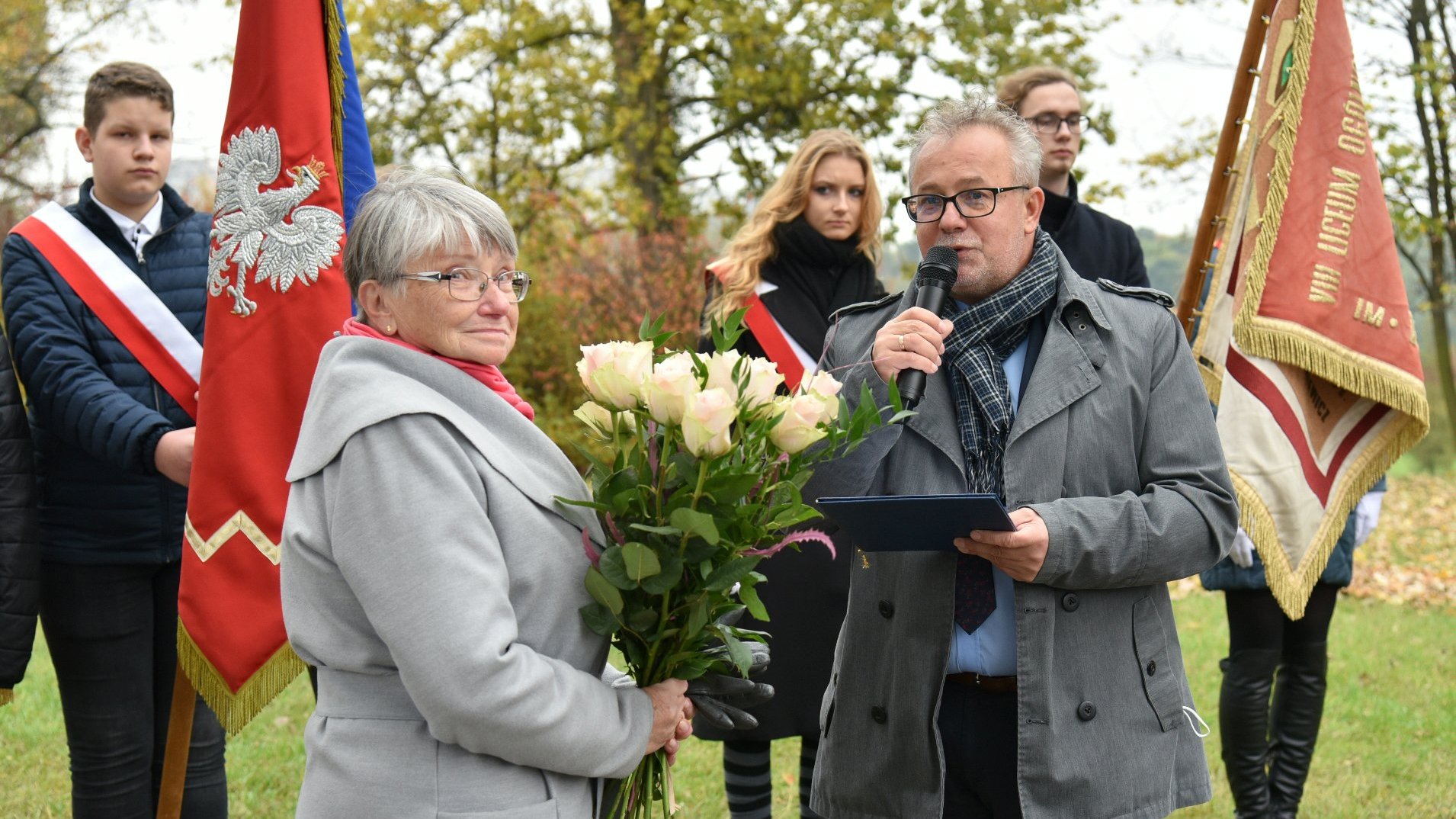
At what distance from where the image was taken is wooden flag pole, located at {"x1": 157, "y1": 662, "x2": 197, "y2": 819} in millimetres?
3086

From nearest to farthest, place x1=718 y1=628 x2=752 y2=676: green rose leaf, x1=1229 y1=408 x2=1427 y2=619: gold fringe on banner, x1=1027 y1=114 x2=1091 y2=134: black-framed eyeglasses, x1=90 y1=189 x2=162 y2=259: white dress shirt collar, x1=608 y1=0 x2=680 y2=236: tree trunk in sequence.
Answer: x1=718 y1=628 x2=752 y2=676: green rose leaf
x1=90 y1=189 x2=162 y2=259: white dress shirt collar
x1=1229 y1=408 x2=1427 y2=619: gold fringe on banner
x1=1027 y1=114 x2=1091 y2=134: black-framed eyeglasses
x1=608 y1=0 x2=680 y2=236: tree trunk

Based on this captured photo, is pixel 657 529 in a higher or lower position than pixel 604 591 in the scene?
higher

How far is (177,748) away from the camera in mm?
3115

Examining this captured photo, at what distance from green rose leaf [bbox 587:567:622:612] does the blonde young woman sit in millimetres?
1891

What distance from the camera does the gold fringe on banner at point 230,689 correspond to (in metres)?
3.11

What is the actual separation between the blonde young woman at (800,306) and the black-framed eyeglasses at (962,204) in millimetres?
1396

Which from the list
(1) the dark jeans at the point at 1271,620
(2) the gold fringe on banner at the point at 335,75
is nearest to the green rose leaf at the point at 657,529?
(2) the gold fringe on banner at the point at 335,75

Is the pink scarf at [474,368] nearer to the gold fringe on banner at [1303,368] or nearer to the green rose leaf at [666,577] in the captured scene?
the green rose leaf at [666,577]

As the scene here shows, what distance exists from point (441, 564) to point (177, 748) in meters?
1.74

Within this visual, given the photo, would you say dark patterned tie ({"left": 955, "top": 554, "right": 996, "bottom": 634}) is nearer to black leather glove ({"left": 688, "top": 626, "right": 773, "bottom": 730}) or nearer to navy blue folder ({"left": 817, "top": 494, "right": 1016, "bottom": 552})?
navy blue folder ({"left": 817, "top": 494, "right": 1016, "bottom": 552})

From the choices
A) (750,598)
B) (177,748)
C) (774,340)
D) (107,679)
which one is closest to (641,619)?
(750,598)

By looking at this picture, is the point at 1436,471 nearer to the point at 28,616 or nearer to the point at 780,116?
the point at 780,116

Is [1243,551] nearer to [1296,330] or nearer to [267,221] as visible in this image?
[1296,330]

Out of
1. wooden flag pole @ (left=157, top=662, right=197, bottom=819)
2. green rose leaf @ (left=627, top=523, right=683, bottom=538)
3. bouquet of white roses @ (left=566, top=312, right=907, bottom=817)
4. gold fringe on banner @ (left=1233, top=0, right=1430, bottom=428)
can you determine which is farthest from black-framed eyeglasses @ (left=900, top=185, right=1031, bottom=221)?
wooden flag pole @ (left=157, top=662, right=197, bottom=819)
